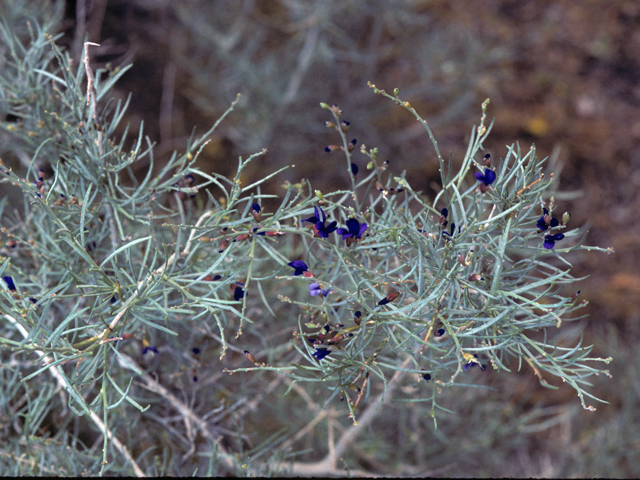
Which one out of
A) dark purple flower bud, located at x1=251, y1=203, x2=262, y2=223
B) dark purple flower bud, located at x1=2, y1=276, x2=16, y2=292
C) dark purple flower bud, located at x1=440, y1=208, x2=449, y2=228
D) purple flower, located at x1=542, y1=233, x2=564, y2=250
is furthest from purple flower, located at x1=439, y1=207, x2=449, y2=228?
dark purple flower bud, located at x1=2, y1=276, x2=16, y2=292

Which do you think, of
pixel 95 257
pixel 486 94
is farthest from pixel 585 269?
pixel 95 257

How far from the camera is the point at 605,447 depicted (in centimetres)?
129

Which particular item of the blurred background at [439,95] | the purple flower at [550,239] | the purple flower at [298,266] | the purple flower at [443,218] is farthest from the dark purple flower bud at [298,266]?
the blurred background at [439,95]

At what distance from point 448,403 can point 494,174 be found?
0.87 metres

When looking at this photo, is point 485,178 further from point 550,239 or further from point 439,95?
point 439,95

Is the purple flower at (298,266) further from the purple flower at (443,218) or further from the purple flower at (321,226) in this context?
the purple flower at (443,218)

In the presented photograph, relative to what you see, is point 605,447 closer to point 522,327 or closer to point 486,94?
point 522,327

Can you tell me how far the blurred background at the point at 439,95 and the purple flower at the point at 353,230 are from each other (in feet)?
3.29

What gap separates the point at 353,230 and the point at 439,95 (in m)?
1.54

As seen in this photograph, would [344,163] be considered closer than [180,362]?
No

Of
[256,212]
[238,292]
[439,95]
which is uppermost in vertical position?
[256,212]

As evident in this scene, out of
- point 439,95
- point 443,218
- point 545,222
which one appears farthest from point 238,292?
point 439,95

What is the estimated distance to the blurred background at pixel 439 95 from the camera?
1.63 metres

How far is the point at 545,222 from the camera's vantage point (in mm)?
507
